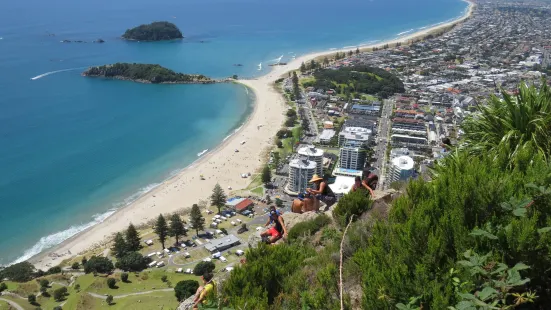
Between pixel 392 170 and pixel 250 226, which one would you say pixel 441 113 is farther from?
pixel 250 226

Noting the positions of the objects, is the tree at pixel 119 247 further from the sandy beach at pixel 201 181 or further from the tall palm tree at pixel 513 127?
the tall palm tree at pixel 513 127

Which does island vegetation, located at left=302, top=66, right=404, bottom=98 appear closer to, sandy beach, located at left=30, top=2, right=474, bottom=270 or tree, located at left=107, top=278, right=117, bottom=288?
sandy beach, located at left=30, top=2, right=474, bottom=270

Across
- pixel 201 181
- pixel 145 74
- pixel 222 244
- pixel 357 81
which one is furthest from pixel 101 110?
pixel 357 81

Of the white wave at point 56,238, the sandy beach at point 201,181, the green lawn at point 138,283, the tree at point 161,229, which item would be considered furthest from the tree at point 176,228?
the white wave at point 56,238

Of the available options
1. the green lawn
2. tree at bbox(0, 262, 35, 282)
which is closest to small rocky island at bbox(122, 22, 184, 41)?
tree at bbox(0, 262, 35, 282)

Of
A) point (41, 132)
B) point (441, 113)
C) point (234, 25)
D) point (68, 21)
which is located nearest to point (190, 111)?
point (41, 132)

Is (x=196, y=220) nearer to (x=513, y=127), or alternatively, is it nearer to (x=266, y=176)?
(x=266, y=176)
